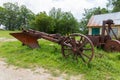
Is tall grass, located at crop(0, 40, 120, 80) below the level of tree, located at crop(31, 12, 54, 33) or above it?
below

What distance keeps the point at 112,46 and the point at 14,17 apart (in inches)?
1821

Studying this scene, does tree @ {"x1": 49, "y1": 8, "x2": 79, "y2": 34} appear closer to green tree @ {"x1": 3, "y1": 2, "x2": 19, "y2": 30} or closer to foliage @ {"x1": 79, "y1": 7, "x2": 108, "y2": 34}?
foliage @ {"x1": 79, "y1": 7, "x2": 108, "y2": 34}

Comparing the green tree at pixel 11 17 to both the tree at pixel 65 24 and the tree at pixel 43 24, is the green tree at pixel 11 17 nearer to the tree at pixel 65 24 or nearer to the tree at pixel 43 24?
the tree at pixel 65 24

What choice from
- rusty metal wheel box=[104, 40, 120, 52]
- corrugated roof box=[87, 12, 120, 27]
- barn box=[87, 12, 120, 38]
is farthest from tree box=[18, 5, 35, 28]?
rusty metal wheel box=[104, 40, 120, 52]

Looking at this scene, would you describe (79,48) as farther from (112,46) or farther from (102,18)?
(102,18)

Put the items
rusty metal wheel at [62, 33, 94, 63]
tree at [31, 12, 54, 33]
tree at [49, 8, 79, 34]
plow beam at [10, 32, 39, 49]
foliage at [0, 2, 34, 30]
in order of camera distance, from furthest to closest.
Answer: foliage at [0, 2, 34, 30]
tree at [49, 8, 79, 34]
tree at [31, 12, 54, 33]
plow beam at [10, 32, 39, 49]
rusty metal wheel at [62, 33, 94, 63]

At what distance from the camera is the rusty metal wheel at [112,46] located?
8.74 m

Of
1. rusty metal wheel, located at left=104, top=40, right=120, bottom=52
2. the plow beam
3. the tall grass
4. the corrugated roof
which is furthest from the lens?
the corrugated roof

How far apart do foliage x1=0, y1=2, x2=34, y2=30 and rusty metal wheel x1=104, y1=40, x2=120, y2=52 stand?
4341 cm

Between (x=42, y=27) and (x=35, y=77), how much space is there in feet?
77.4

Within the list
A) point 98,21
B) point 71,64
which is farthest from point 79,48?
point 98,21

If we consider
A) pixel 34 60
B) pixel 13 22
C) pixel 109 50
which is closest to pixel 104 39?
pixel 109 50

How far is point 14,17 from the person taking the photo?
5253cm

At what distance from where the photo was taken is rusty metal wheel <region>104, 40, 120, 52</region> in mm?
8738
